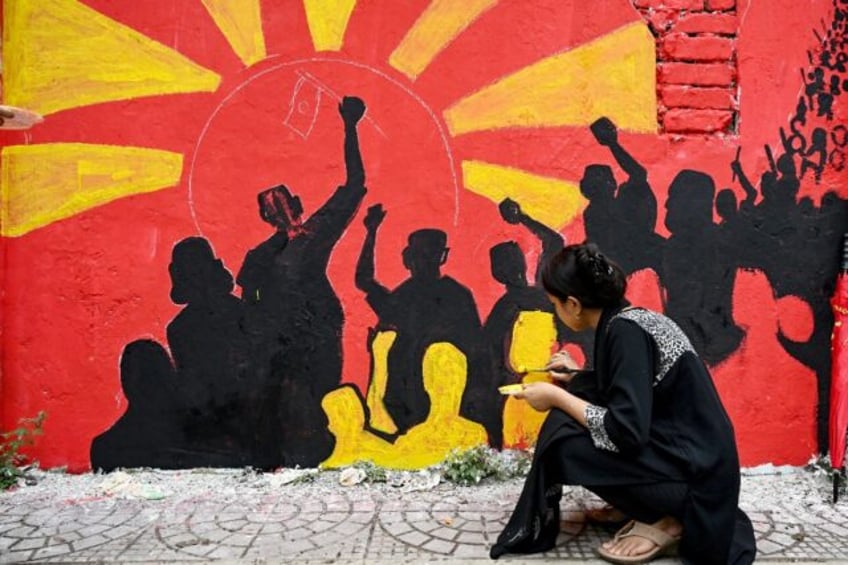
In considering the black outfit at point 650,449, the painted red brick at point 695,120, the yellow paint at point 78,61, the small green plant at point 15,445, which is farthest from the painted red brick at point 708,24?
the small green plant at point 15,445

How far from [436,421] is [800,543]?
5.72ft

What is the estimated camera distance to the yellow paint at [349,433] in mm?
3715

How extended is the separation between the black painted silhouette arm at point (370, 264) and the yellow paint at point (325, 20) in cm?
90

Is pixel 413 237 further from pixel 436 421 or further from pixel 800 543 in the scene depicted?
pixel 800 543

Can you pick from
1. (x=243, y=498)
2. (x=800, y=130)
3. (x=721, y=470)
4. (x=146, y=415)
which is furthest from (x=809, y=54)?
(x=146, y=415)

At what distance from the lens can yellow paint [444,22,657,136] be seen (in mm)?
3730

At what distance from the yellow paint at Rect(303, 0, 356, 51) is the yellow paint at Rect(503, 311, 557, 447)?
1.78 m

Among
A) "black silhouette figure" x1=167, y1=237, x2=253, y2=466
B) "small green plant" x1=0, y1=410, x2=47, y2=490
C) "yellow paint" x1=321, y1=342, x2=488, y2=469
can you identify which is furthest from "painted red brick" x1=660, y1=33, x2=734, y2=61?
"small green plant" x1=0, y1=410, x2=47, y2=490

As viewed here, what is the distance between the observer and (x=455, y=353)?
→ 3.72 meters

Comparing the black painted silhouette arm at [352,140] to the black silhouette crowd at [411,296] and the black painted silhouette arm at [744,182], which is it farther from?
the black painted silhouette arm at [744,182]

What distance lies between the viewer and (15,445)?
3537 millimetres

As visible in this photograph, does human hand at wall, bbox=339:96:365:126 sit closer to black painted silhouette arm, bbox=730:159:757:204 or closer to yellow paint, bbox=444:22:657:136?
yellow paint, bbox=444:22:657:136

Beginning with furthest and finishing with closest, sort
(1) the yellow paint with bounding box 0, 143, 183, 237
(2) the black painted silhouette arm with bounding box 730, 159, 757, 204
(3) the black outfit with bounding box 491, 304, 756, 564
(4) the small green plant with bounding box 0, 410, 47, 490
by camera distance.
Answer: (2) the black painted silhouette arm with bounding box 730, 159, 757, 204, (1) the yellow paint with bounding box 0, 143, 183, 237, (4) the small green plant with bounding box 0, 410, 47, 490, (3) the black outfit with bounding box 491, 304, 756, 564

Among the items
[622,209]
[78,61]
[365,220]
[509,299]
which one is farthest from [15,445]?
[622,209]
